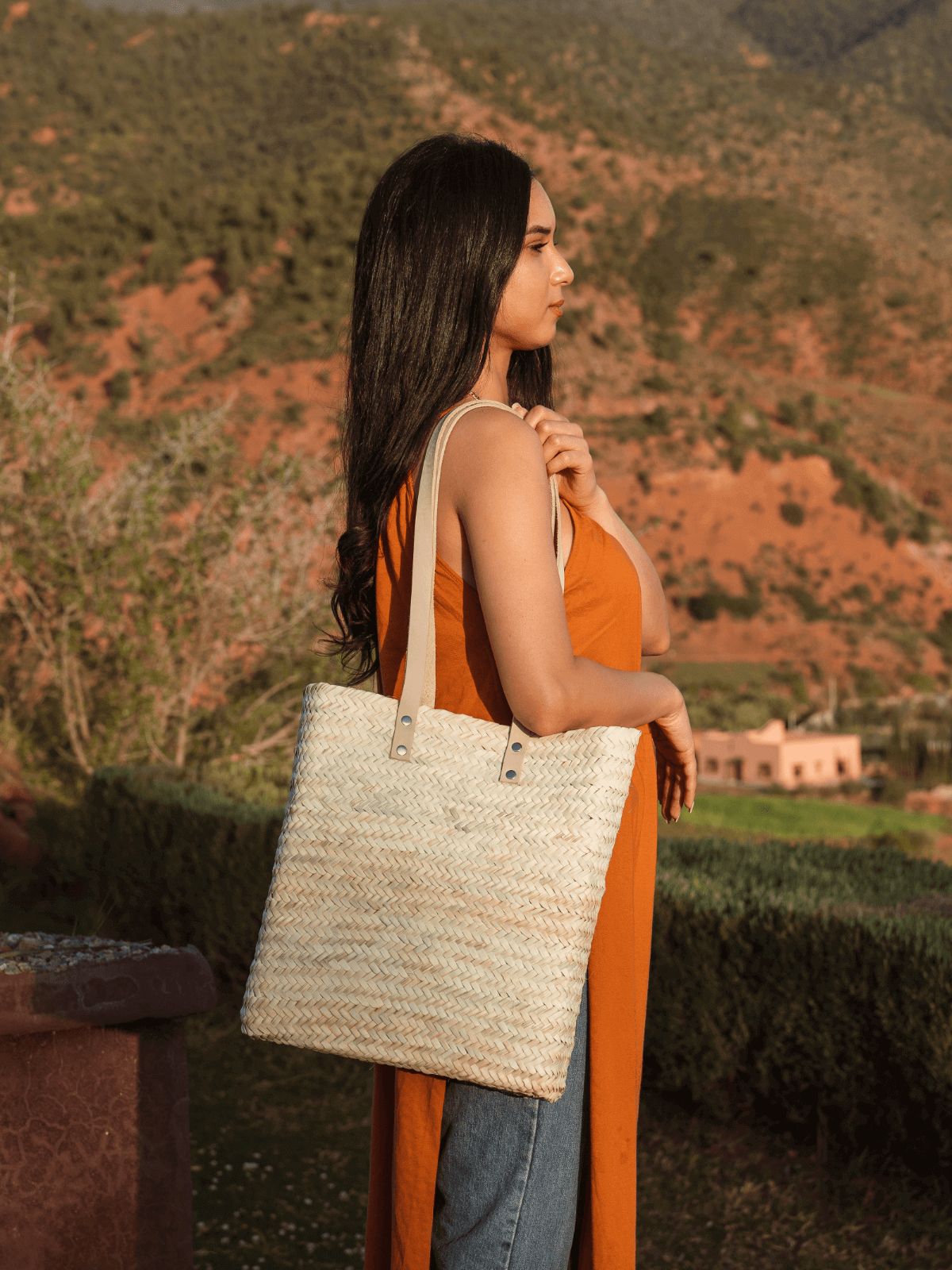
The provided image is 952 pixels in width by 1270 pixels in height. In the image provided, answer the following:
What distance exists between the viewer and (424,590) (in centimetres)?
139

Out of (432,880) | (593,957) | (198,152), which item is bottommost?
(593,957)

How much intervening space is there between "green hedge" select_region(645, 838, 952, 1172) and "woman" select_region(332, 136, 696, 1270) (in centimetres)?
205

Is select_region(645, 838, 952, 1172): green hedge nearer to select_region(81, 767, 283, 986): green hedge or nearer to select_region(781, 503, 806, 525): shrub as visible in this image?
select_region(81, 767, 283, 986): green hedge

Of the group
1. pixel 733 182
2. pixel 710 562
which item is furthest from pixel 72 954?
pixel 733 182

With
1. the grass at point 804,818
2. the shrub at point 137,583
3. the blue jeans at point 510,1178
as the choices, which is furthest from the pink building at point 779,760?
the blue jeans at point 510,1178

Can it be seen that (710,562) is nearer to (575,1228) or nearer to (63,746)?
(63,746)

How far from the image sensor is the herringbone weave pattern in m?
1.25

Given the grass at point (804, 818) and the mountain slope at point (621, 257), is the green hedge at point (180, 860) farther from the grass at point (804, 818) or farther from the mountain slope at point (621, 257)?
the mountain slope at point (621, 257)

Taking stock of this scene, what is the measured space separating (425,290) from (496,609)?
47cm

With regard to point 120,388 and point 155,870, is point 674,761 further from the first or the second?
point 120,388

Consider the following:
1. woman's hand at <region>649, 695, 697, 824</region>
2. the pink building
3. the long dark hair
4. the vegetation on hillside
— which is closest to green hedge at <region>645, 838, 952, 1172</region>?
woman's hand at <region>649, 695, 697, 824</region>

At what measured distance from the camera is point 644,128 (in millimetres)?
53000

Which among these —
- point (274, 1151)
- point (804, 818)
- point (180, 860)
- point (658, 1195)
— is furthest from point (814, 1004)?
point (804, 818)

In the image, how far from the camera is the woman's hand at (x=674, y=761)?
1.66m
